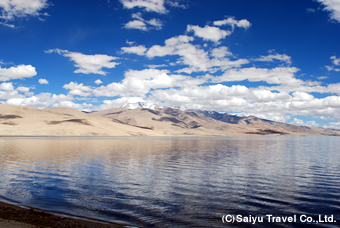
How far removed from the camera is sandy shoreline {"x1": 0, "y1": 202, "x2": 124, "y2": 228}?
454 inches

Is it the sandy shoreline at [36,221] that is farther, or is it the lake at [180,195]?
the lake at [180,195]

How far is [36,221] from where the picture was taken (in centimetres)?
1201

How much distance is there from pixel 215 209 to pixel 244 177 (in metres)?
11.4

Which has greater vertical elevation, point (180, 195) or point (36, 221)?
point (180, 195)

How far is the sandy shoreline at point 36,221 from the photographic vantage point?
11539 mm

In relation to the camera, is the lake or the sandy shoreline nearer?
the sandy shoreline

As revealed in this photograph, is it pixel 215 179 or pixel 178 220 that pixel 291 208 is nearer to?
pixel 178 220

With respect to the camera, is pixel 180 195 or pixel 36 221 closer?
pixel 36 221

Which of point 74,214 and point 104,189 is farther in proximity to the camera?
point 104,189

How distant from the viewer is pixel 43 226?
11.4 metres

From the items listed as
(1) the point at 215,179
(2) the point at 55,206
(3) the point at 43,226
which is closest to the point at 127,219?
(3) the point at 43,226

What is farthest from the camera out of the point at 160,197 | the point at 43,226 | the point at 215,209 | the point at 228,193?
the point at 228,193

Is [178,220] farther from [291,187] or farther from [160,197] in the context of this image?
[291,187]

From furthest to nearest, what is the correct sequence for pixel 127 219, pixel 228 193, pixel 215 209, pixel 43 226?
pixel 228 193
pixel 215 209
pixel 127 219
pixel 43 226
